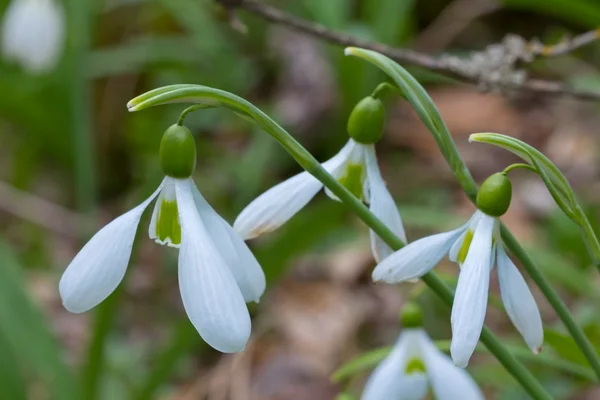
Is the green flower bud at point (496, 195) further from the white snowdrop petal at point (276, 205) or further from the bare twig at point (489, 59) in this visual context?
the bare twig at point (489, 59)

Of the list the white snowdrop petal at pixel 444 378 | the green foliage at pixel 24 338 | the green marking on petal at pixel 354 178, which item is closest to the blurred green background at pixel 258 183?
the green foliage at pixel 24 338

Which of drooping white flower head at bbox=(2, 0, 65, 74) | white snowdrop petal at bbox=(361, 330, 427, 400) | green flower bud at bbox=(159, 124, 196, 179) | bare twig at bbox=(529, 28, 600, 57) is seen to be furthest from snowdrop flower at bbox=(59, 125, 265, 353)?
drooping white flower head at bbox=(2, 0, 65, 74)

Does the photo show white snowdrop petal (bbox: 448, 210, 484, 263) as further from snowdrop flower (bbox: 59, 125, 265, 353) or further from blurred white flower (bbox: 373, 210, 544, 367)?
snowdrop flower (bbox: 59, 125, 265, 353)

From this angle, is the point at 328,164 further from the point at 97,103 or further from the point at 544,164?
the point at 97,103

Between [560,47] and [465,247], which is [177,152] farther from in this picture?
Answer: [560,47]

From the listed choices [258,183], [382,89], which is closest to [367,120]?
[382,89]

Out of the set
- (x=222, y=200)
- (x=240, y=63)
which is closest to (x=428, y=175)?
(x=222, y=200)

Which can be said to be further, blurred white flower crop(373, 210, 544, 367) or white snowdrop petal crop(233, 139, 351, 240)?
white snowdrop petal crop(233, 139, 351, 240)
